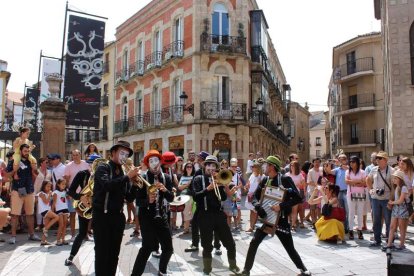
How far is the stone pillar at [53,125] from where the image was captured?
1338cm

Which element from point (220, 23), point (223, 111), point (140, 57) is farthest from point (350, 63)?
point (140, 57)

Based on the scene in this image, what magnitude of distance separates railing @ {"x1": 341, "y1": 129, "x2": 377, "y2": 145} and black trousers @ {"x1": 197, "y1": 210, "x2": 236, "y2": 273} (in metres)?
32.3

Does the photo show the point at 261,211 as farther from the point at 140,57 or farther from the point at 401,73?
the point at 140,57

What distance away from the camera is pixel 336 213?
8.79 metres

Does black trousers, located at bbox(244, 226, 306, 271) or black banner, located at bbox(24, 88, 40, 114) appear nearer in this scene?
black trousers, located at bbox(244, 226, 306, 271)

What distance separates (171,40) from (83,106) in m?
Result: 11.6

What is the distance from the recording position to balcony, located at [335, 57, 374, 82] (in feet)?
116

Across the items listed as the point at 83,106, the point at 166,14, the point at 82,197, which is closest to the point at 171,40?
the point at 166,14

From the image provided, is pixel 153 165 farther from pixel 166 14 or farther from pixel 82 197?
pixel 166 14

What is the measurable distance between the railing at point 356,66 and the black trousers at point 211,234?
3358 cm

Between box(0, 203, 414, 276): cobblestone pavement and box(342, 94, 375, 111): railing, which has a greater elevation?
box(342, 94, 375, 111): railing

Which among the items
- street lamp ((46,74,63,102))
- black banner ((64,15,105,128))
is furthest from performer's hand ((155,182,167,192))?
black banner ((64,15,105,128))

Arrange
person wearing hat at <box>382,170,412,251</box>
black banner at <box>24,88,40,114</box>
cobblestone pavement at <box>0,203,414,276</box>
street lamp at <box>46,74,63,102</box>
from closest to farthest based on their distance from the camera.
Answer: cobblestone pavement at <box>0,203,414,276</box>, person wearing hat at <box>382,170,412,251</box>, street lamp at <box>46,74,63,102</box>, black banner at <box>24,88,40,114</box>

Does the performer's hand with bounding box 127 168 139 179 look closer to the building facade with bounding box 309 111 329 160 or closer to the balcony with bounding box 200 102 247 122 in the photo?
the balcony with bounding box 200 102 247 122
